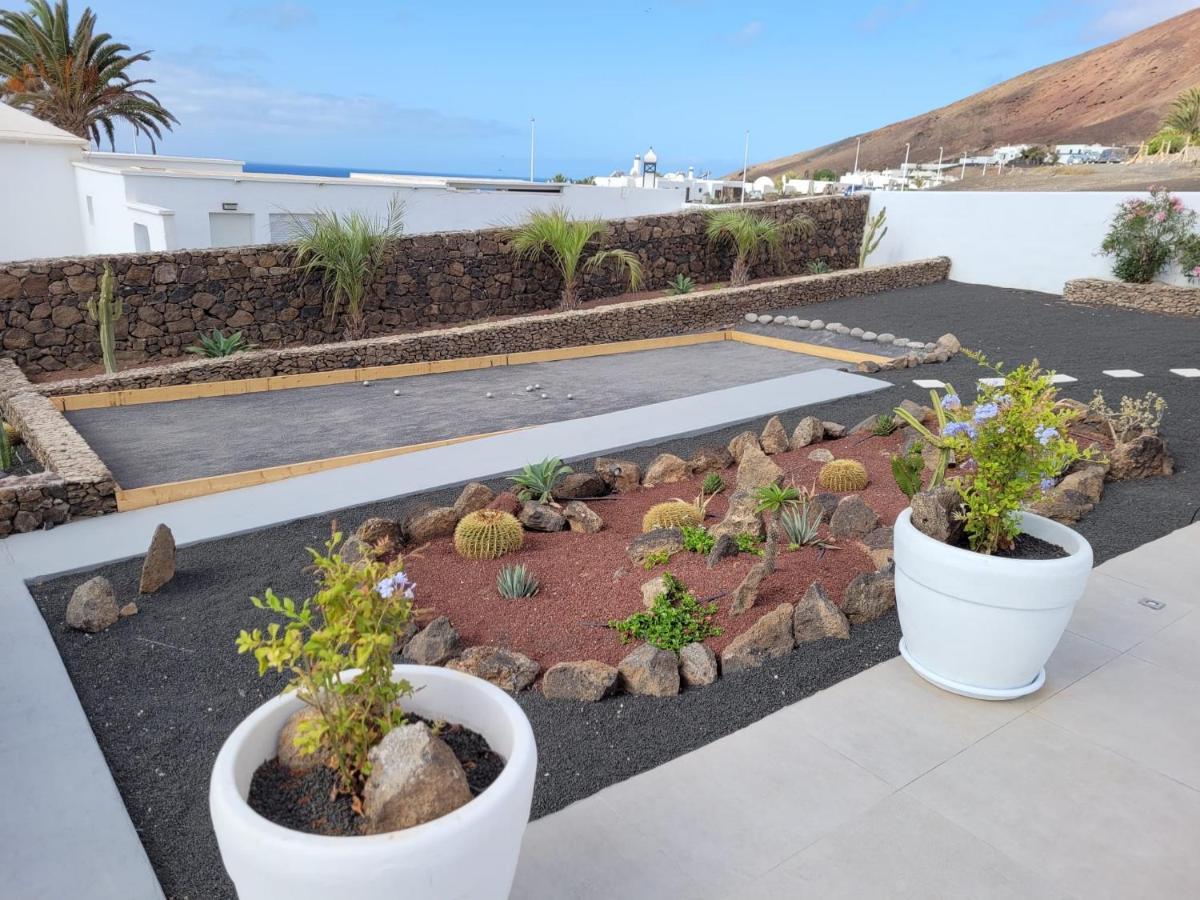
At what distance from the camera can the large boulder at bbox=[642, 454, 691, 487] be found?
6090 mm

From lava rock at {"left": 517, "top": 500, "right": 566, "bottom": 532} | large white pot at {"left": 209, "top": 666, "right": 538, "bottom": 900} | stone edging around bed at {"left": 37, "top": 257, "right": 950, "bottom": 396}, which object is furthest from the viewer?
stone edging around bed at {"left": 37, "top": 257, "right": 950, "bottom": 396}

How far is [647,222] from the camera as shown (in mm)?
14438

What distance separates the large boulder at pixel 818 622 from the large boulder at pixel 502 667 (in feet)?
3.88

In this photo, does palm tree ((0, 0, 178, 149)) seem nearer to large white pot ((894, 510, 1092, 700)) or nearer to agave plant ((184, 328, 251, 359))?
agave plant ((184, 328, 251, 359))

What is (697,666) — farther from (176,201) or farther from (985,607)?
(176,201)

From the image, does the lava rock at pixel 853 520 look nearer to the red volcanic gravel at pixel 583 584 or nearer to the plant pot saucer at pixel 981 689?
the red volcanic gravel at pixel 583 584

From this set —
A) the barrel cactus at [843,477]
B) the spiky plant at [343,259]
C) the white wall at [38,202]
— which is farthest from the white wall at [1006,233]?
the white wall at [38,202]

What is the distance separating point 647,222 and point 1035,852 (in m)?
12.9

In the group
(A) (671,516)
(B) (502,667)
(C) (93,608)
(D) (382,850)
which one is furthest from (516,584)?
(D) (382,850)

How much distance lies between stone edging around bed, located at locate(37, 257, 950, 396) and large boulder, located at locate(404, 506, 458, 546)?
214 inches

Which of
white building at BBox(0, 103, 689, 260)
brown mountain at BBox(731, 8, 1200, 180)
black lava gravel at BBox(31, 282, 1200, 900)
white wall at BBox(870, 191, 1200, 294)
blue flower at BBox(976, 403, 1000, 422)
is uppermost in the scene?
brown mountain at BBox(731, 8, 1200, 180)

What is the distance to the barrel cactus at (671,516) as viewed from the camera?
199 inches

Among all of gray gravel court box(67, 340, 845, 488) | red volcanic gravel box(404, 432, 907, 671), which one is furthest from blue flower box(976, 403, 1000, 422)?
gray gravel court box(67, 340, 845, 488)

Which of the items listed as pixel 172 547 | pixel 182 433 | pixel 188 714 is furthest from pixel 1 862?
pixel 182 433
